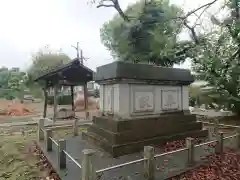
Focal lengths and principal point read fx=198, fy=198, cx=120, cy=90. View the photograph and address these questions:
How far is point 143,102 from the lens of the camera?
7.07 meters

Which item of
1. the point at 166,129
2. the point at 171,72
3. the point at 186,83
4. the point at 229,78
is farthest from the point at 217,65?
the point at 166,129

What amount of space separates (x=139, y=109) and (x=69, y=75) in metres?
7.03

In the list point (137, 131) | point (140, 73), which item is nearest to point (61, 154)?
point (137, 131)

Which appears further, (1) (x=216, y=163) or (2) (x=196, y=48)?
(2) (x=196, y=48)

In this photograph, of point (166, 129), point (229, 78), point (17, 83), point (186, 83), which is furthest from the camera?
point (17, 83)

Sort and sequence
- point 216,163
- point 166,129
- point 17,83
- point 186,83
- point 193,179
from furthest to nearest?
point 17,83, point 186,83, point 166,129, point 216,163, point 193,179

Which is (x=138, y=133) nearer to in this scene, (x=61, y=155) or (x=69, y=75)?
(x=61, y=155)

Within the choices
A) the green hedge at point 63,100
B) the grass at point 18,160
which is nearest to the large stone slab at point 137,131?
the grass at point 18,160

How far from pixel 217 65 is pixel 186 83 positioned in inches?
197

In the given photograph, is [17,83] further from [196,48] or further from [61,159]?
[61,159]

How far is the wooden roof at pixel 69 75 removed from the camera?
1182 centimetres

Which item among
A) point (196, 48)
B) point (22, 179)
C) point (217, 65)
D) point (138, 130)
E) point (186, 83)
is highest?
point (196, 48)

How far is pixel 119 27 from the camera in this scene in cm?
1620

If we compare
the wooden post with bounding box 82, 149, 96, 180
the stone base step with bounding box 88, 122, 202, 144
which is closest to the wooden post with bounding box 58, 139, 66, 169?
the wooden post with bounding box 82, 149, 96, 180
